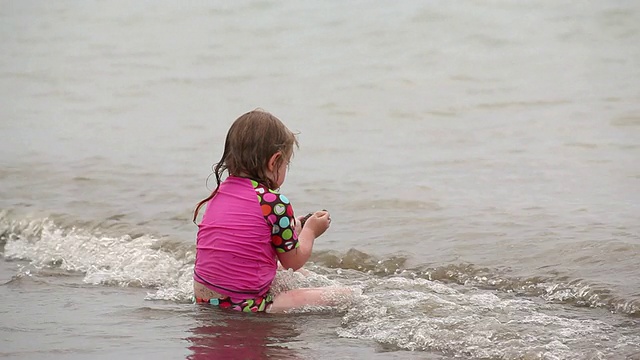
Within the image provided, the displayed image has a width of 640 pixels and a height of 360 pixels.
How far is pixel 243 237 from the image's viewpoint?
501 cm

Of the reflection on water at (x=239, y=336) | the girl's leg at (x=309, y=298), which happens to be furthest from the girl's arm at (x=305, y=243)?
the reflection on water at (x=239, y=336)

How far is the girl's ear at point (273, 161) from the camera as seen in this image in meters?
5.03

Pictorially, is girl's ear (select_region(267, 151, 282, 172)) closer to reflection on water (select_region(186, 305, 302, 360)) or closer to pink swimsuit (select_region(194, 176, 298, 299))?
pink swimsuit (select_region(194, 176, 298, 299))

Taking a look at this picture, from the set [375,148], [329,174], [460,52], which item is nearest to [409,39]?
[460,52]

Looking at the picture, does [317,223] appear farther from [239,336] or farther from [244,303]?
[239,336]

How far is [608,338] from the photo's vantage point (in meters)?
4.50

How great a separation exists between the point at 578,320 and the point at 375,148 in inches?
199

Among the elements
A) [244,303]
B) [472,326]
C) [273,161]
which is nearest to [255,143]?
[273,161]

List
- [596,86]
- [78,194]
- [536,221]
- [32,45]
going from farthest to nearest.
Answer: [32,45], [596,86], [78,194], [536,221]

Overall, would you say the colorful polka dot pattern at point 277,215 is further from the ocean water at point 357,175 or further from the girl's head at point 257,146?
the ocean water at point 357,175

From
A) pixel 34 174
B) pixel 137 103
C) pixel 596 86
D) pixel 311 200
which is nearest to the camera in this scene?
pixel 311 200

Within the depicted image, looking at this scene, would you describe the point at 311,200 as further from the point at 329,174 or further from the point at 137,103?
the point at 137,103

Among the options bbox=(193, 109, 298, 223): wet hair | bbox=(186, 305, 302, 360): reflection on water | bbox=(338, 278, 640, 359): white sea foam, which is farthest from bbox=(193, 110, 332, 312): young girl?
bbox=(338, 278, 640, 359): white sea foam

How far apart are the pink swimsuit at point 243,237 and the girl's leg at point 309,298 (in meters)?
0.10
